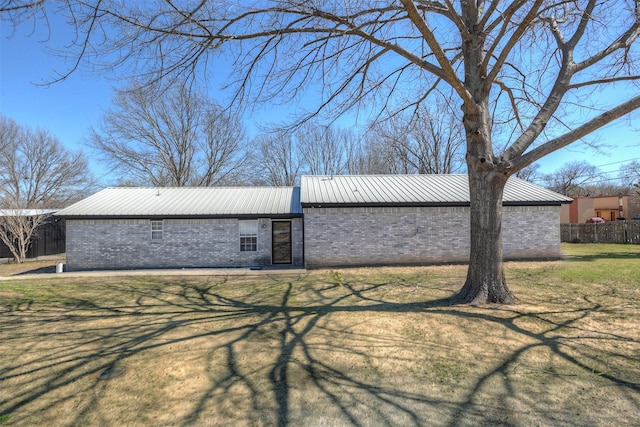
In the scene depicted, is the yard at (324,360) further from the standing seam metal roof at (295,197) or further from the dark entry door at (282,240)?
the dark entry door at (282,240)

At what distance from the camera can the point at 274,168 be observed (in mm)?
32938

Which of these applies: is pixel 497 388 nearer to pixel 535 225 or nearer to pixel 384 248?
pixel 384 248

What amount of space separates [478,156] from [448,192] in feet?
28.1

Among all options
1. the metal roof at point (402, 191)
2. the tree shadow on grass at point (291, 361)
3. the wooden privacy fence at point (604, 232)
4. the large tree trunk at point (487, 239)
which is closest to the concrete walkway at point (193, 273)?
the metal roof at point (402, 191)

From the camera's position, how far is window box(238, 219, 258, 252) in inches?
559

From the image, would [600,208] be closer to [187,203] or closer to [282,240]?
[282,240]

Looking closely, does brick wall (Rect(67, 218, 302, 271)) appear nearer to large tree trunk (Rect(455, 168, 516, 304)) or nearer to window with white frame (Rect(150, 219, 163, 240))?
window with white frame (Rect(150, 219, 163, 240))

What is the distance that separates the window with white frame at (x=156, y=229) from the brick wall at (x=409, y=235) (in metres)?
6.21

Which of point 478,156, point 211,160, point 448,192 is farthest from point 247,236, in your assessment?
point 211,160

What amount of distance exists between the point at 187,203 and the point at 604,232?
25165 millimetres

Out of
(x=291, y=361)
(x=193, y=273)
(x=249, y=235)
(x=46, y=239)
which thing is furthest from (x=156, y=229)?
(x=291, y=361)

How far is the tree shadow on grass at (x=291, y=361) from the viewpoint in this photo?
3061 millimetres

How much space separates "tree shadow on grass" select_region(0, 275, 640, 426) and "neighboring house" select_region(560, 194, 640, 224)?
34888 mm

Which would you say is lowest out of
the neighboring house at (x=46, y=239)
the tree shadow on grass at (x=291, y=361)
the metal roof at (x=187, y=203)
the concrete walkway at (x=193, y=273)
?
the concrete walkway at (x=193, y=273)
